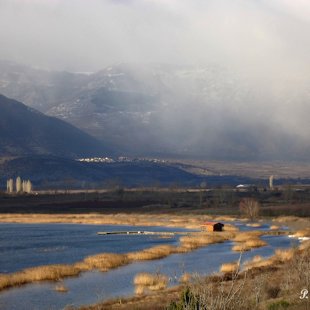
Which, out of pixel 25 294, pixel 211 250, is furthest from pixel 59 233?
pixel 25 294

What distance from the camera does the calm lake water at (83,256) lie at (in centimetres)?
3888

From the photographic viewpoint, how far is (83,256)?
61.4 m

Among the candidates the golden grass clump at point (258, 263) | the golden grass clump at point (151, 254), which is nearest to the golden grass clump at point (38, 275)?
the golden grass clump at point (151, 254)

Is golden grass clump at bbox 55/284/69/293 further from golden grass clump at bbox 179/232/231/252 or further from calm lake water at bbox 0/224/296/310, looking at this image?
golden grass clump at bbox 179/232/231/252

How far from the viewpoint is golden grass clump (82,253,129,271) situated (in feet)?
175

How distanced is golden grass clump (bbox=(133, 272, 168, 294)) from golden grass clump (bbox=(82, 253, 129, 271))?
9153 millimetres

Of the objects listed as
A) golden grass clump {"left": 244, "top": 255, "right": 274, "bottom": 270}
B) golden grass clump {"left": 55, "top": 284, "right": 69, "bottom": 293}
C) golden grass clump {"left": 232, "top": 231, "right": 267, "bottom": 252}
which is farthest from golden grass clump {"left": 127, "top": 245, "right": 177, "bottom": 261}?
golden grass clump {"left": 55, "top": 284, "right": 69, "bottom": 293}

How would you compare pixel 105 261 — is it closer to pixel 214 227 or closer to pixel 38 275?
pixel 38 275

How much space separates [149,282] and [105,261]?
1294 cm

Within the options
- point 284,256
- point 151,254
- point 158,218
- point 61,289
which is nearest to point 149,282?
point 61,289

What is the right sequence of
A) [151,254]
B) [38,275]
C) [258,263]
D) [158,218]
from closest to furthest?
[38,275] → [258,263] → [151,254] → [158,218]

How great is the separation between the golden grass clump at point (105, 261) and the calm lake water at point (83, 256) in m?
1.34

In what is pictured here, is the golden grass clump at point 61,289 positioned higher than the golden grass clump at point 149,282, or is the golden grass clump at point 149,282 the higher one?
the golden grass clump at point 149,282

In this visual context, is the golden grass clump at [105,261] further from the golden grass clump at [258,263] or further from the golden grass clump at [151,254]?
the golden grass clump at [258,263]
